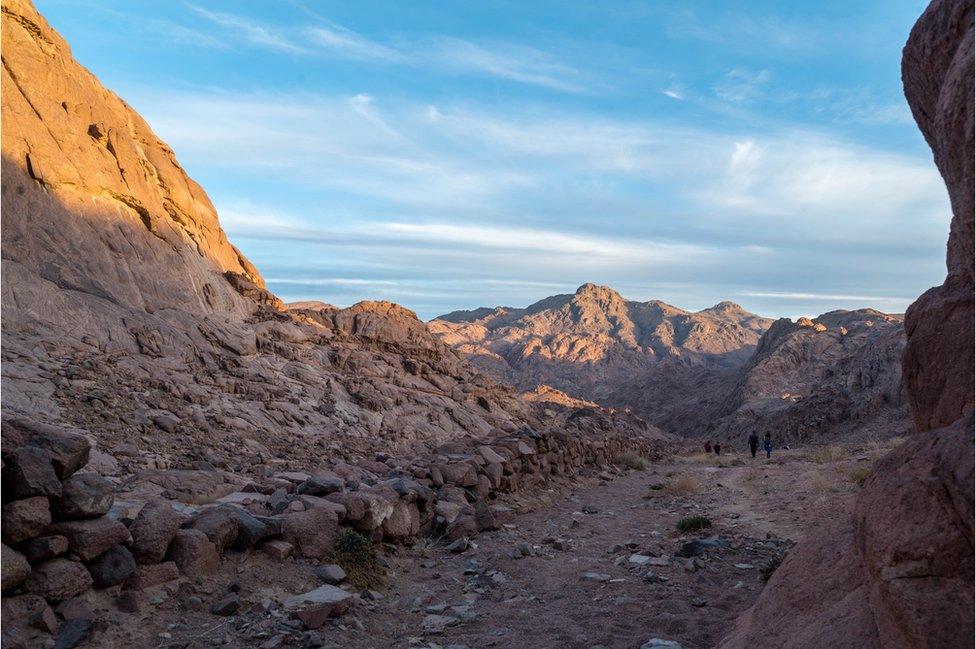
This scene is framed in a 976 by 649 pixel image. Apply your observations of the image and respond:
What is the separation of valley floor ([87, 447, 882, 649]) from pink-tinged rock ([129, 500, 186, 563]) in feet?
1.33

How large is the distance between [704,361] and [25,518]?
132055 mm

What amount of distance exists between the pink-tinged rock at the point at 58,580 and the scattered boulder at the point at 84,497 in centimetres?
43

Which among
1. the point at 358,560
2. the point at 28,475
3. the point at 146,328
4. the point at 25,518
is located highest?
the point at 146,328

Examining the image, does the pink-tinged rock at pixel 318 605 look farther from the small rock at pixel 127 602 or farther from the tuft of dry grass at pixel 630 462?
the tuft of dry grass at pixel 630 462

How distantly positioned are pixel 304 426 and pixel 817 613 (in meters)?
18.3

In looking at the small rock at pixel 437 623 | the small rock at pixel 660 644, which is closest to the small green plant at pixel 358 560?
the small rock at pixel 437 623

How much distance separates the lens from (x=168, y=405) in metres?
17.5

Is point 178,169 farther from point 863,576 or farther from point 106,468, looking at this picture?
point 863,576

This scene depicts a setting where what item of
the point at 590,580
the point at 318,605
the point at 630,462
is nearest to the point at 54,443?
the point at 318,605

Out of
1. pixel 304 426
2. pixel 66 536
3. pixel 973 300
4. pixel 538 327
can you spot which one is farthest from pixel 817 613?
pixel 538 327

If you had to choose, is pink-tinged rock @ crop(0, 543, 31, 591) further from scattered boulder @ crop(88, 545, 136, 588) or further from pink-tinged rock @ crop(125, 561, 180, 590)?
pink-tinged rock @ crop(125, 561, 180, 590)

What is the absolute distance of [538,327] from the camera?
13462 cm

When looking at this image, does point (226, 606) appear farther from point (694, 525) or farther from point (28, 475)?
point (694, 525)

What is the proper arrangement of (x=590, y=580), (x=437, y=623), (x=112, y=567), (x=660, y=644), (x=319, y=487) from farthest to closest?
1. (x=319, y=487)
2. (x=590, y=580)
3. (x=437, y=623)
4. (x=112, y=567)
5. (x=660, y=644)
